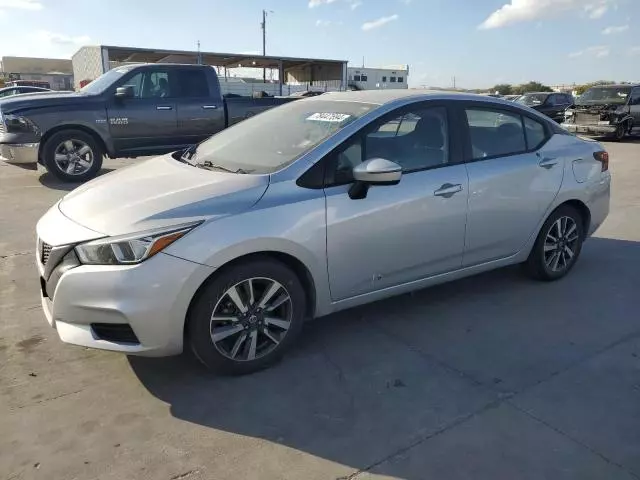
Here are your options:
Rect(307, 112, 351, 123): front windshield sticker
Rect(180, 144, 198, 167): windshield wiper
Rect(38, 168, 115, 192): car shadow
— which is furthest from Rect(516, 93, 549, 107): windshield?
Rect(180, 144, 198, 167): windshield wiper

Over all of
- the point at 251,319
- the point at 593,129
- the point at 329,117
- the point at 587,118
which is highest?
the point at 329,117

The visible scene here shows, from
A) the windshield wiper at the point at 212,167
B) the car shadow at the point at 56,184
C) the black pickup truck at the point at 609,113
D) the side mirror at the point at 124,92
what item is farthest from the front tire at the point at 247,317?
the black pickup truck at the point at 609,113

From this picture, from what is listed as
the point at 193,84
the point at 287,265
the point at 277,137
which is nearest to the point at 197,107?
the point at 193,84

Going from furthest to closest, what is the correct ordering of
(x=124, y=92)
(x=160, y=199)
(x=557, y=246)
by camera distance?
(x=124, y=92)
(x=557, y=246)
(x=160, y=199)

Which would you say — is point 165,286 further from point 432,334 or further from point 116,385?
point 432,334

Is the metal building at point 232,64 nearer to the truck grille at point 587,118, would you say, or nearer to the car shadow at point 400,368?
the truck grille at point 587,118

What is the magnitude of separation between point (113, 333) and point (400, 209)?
185 cm

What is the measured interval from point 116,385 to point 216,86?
7.63m

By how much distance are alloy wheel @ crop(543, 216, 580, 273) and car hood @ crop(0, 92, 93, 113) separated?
7.32 metres

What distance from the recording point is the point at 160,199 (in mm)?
2953

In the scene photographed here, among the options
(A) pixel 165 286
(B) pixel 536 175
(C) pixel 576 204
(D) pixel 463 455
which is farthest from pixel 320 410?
(C) pixel 576 204

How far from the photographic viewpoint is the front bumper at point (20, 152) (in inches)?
324

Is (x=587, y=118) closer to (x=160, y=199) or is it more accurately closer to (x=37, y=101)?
(x=37, y=101)

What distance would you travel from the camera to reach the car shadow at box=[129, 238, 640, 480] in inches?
105
